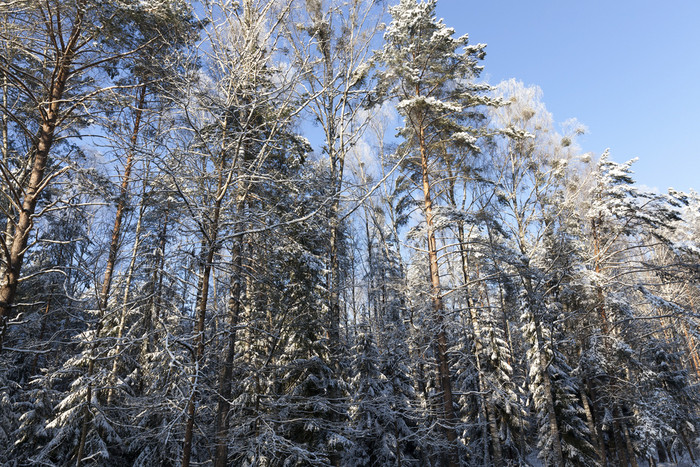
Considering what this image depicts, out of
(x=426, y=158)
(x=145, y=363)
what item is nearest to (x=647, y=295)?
(x=426, y=158)

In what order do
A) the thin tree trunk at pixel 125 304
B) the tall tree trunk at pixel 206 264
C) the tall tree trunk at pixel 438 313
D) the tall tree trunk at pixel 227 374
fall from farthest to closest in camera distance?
1. the tall tree trunk at pixel 438 313
2. the tall tree trunk at pixel 227 374
3. the thin tree trunk at pixel 125 304
4. the tall tree trunk at pixel 206 264

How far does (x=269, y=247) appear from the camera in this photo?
6.64 meters

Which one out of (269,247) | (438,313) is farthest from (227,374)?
(438,313)

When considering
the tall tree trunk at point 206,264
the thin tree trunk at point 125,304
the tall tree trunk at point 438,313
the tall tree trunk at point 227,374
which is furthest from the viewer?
the tall tree trunk at point 438,313

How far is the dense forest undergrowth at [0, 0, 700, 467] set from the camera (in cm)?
507

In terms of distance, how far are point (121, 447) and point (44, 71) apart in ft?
33.9

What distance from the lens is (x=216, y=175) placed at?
5504mm

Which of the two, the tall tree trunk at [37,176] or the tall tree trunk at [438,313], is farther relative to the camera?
the tall tree trunk at [438,313]

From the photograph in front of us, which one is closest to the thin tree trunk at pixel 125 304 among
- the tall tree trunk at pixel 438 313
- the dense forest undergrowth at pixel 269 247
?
the dense forest undergrowth at pixel 269 247

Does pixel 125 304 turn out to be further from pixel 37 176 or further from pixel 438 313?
pixel 438 313

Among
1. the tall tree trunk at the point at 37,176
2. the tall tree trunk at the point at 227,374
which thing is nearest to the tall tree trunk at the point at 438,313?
the tall tree trunk at the point at 227,374

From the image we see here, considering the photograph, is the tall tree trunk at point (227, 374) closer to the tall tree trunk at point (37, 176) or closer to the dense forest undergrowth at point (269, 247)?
the dense forest undergrowth at point (269, 247)

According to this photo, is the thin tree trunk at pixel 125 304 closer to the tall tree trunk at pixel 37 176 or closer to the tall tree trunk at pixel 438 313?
the tall tree trunk at pixel 37 176

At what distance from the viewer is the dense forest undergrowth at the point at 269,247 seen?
507 cm
